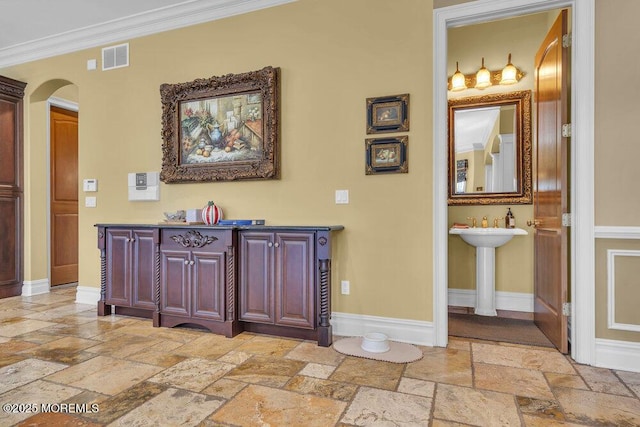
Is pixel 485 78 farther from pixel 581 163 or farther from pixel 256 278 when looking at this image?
pixel 256 278

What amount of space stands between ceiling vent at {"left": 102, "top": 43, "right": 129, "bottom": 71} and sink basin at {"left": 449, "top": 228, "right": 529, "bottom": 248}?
12.6 feet

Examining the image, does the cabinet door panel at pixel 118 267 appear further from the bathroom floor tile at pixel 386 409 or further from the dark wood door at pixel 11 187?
the bathroom floor tile at pixel 386 409

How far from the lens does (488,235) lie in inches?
143

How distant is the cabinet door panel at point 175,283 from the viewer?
3.31 meters

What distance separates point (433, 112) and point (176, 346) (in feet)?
8.68

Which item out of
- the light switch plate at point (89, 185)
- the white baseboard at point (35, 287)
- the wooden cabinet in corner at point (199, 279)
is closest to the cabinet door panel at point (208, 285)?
the wooden cabinet in corner at point (199, 279)

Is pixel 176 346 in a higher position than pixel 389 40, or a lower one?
lower

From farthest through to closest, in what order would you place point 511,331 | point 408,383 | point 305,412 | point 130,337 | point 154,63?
point 154,63 → point 511,331 → point 130,337 → point 408,383 → point 305,412

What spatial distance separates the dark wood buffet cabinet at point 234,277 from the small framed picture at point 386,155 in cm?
59

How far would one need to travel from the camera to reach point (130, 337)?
3.13 metres

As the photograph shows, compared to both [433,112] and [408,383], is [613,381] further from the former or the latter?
[433,112]

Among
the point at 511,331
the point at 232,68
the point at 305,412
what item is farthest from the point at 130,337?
the point at 511,331

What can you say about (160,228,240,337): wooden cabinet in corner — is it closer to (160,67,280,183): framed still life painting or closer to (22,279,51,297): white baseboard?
(160,67,280,183): framed still life painting

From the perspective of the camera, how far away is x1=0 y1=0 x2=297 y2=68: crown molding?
11.8 feet
